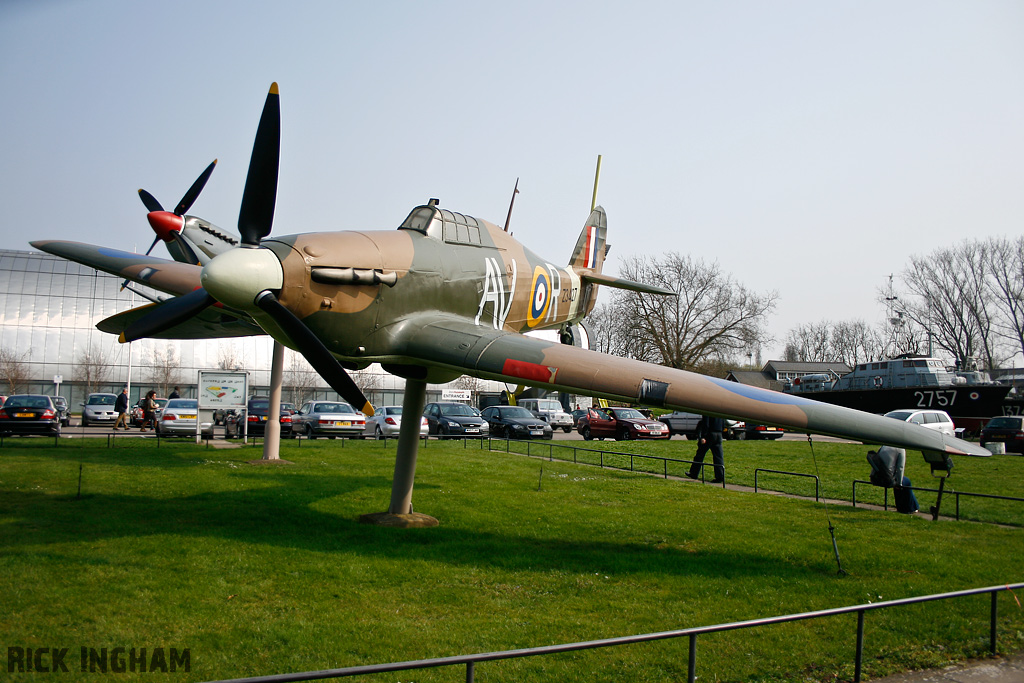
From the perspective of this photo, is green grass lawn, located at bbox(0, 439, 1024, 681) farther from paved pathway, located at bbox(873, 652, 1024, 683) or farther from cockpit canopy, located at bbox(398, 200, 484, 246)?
cockpit canopy, located at bbox(398, 200, 484, 246)

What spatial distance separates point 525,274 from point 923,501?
10.0 meters

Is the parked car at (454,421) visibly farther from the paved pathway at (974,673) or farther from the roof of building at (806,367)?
the roof of building at (806,367)

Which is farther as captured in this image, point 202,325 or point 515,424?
point 515,424

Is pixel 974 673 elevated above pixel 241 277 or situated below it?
below

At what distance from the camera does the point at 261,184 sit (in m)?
8.22

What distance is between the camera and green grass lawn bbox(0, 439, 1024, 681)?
583 centimetres

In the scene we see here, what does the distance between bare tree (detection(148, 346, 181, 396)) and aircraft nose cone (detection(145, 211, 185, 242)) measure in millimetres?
55758

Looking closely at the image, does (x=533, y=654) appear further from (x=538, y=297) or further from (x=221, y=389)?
(x=221, y=389)

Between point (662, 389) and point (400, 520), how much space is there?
4833 mm

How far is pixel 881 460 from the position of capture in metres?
11.8

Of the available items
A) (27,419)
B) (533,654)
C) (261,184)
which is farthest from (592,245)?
(27,419)

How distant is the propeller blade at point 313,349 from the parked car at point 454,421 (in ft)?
70.6

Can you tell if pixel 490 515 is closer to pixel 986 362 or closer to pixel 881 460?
pixel 881 460

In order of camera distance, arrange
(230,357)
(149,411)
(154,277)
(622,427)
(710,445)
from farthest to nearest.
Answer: (230,357) < (622,427) < (149,411) < (710,445) < (154,277)
